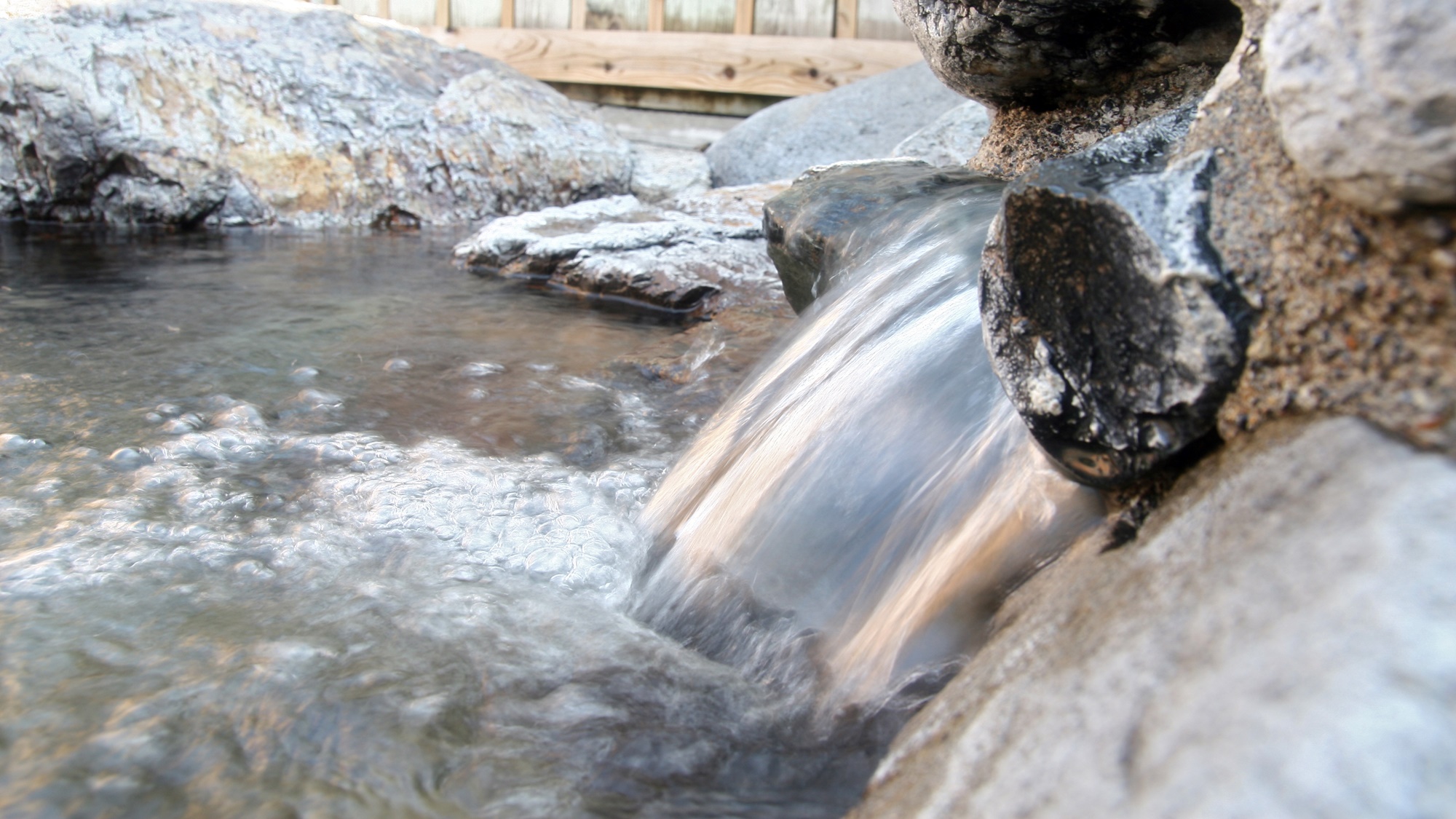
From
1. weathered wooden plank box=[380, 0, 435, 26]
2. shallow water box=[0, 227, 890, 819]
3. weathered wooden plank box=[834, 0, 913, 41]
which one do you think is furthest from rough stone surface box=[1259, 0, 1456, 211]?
weathered wooden plank box=[380, 0, 435, 26]

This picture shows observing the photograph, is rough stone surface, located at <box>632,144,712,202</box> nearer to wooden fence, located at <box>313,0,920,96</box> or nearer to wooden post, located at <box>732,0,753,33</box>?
wooden fence, located at <box>313,0,920,96</box>

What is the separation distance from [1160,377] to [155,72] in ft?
20.2

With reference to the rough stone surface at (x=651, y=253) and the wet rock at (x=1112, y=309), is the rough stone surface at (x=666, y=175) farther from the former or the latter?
the wet rock at (x=1112, y=309)

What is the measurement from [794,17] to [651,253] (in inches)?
167

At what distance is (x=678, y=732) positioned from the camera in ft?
4.11

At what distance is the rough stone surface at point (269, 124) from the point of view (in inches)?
208

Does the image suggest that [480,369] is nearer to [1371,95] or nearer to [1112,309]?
[1112,309]

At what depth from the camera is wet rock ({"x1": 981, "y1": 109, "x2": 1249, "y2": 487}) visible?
0.96 meters

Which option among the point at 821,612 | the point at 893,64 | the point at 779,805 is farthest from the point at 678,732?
the point at 893,64

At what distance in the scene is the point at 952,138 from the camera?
14.9 feet

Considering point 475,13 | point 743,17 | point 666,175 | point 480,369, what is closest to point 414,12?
point 475,13

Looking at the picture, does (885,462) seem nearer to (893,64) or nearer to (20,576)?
(20,576)

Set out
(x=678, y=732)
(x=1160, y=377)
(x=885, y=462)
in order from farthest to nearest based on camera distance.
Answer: (x=885, y=462) → (x=678, y=732) → (x=1160, y=377)

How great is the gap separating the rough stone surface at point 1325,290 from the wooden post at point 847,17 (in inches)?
273
